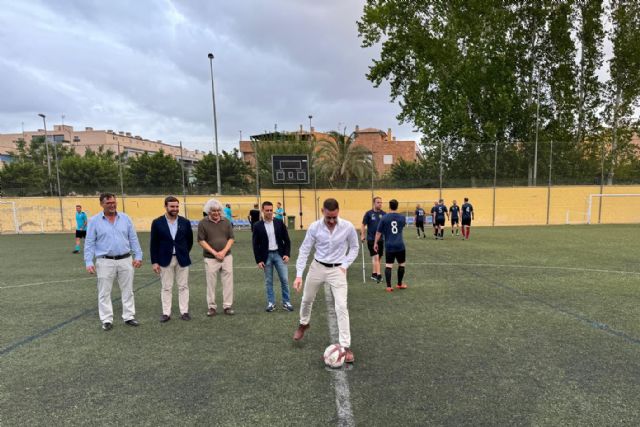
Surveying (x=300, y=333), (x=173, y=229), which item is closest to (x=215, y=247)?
(x=173, y=229)

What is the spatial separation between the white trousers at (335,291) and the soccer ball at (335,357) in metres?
0.10

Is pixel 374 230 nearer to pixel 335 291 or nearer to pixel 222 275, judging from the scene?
pixel 222 275

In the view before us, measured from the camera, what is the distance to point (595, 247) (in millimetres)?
13508

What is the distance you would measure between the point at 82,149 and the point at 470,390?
84.9m

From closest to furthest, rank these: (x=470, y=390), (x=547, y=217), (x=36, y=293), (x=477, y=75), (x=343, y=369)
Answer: (x=470, y=390) < (x=343, y=369) < (x=36, y=293) < (x=547, y=217) < (x=477, y=75)

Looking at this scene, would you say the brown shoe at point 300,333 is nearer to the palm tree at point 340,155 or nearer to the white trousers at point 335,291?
the white trousers at point 335,291

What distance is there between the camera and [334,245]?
4.62 meters

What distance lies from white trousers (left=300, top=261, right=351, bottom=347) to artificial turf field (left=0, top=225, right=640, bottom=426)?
15.7 inches

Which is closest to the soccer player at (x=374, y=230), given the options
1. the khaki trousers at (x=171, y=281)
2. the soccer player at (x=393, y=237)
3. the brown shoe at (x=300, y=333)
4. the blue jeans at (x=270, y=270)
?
the soccer player at (x=393, y=237)

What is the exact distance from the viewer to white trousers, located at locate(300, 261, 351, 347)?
4348mm

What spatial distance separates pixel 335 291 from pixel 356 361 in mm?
892

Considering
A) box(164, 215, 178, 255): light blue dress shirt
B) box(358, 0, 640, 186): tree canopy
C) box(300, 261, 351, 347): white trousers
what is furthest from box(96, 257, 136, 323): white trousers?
box(358, 0, 640, 186): tree canopy

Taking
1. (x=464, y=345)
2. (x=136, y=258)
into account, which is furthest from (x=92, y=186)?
(x=464, y=345)

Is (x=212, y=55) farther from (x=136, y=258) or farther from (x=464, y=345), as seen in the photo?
(x=464, y=345)
